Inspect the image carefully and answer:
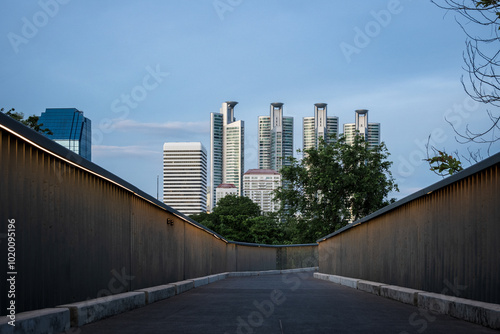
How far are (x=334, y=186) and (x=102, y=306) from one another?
49.9 m

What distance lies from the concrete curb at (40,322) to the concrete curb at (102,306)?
278mm

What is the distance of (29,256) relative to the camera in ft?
24.7

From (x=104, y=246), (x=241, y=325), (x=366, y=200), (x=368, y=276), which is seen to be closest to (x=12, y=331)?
(x=241, y=325)

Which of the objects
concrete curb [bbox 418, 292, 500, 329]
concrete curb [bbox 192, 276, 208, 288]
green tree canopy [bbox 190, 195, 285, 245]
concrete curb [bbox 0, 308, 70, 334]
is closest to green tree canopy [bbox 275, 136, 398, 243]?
green tree canopy [bbox 190, 195, 285, 245]

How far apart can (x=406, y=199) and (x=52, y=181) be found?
8.41 m

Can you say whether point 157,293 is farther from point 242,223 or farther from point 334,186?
point 242,223

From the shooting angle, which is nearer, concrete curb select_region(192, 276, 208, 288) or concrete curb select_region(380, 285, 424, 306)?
concrete curb select_region(380, 285, 424, 306)

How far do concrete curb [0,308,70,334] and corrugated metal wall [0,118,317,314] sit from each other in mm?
212

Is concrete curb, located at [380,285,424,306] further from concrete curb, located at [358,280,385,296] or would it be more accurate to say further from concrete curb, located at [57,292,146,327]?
concrete curb, located at [57,292,146,327]

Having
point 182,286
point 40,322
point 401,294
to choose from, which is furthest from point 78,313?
point 182,286

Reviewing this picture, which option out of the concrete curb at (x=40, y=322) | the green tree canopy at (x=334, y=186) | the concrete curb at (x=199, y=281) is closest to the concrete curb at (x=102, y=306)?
the concrete curb at (x=40, y=322)

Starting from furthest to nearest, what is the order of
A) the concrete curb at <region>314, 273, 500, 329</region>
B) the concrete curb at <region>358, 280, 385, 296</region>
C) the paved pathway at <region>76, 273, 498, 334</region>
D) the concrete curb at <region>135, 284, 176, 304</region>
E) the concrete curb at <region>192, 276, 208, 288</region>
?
the concrete curb at <region>192, 276, 208, 288</region> < the concrete curb at <region>358, 280, 385, 296</region> < the concrete curb at <region>135, 284, 176, 304</region> < the concrete curb at <region>314, 273, 500, 329</region> < the paved pathway at <region>76, 273, 498, 334</region>

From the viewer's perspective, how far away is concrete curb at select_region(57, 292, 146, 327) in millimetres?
8453

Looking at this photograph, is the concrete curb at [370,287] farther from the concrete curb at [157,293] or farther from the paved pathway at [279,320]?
the concrete curb at [157,293]
